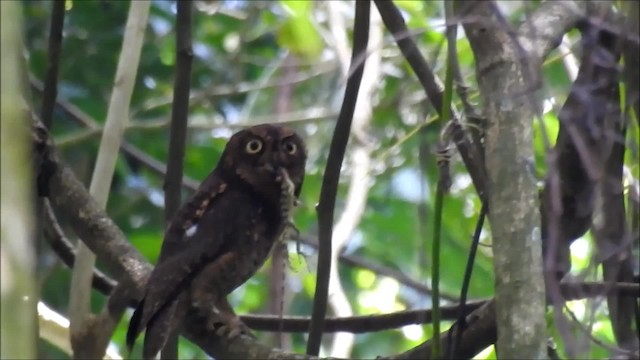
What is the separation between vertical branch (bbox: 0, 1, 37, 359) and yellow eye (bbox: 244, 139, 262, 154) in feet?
4.31

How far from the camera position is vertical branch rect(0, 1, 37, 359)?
509mm

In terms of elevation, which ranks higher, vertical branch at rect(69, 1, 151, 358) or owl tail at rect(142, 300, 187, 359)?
vertical branch at rect(69, 1, 151, 358)

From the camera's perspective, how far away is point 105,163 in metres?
1.77

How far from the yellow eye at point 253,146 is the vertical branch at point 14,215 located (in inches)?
51.7

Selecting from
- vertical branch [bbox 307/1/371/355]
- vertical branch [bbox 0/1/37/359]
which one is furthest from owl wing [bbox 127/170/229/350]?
vertical branch [bbox 0/1/37/359]

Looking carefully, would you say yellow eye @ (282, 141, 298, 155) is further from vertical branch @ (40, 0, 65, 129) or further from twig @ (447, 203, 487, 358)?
twig @ (447, 203, 487, 358)

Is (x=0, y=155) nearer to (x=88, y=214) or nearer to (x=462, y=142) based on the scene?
(x=462, y=142)

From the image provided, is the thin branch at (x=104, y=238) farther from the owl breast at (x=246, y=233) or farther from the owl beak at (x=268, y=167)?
the owl beak at (x=268, y=167)

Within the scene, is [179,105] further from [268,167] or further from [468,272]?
[468,272]

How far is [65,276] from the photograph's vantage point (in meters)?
2.46

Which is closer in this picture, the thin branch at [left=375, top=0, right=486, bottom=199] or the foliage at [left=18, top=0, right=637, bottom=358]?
the thin branch at [left=375, top=0, right=486, bottom=199]

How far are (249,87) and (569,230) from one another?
1684mm

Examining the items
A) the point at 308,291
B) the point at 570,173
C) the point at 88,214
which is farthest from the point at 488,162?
the point at 308,291

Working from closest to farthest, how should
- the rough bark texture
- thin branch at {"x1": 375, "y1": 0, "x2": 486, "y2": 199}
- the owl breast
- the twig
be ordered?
the rough bark texture < the twig < thin branch at {"x1": 375, "y1": 0, "x2": 486, "y2": 199} < the owl breast
